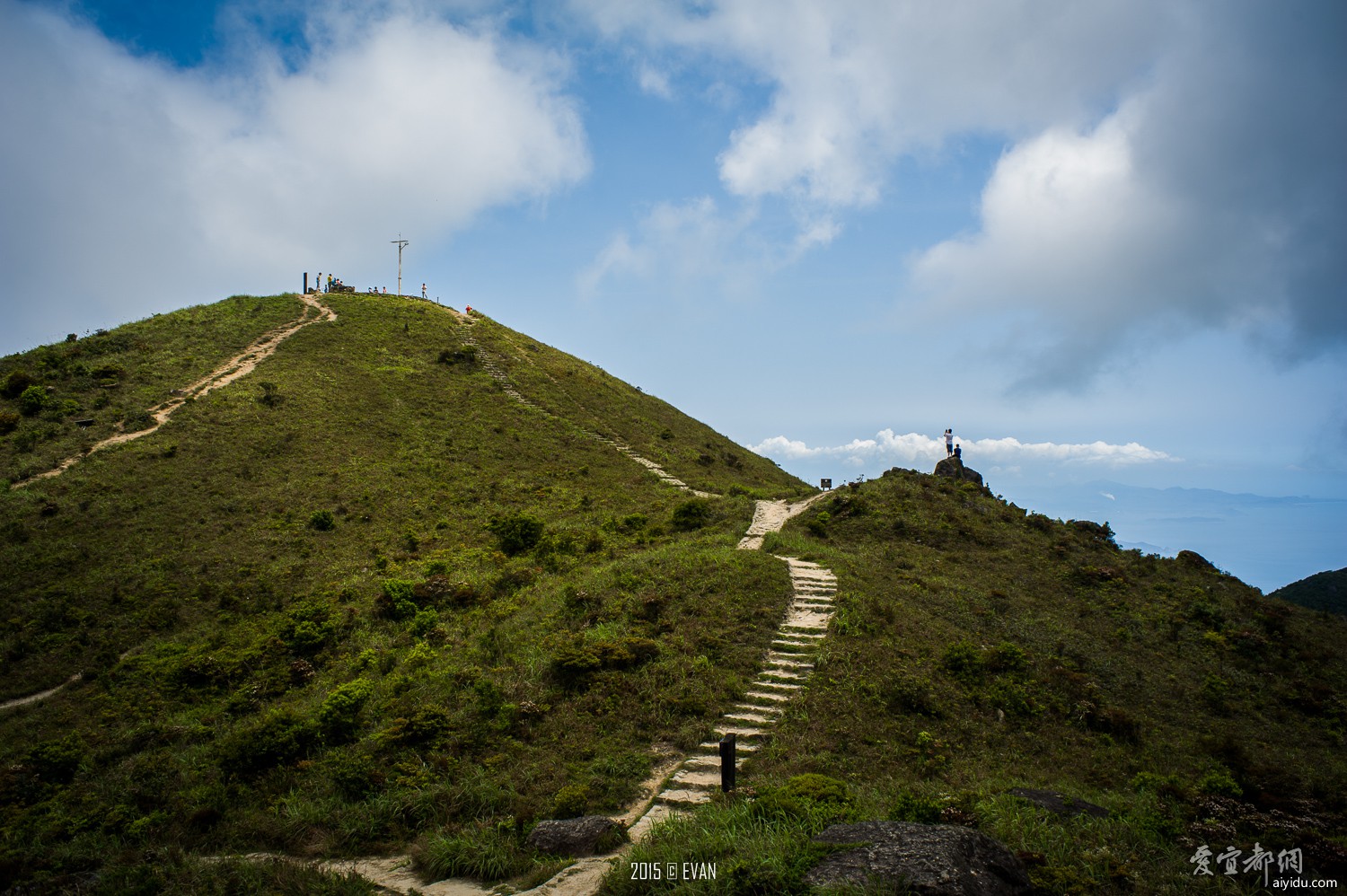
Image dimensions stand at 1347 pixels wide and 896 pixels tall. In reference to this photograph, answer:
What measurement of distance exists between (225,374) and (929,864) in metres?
54.3

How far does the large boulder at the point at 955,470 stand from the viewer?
43375 mm

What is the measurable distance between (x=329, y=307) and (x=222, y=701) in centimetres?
5157

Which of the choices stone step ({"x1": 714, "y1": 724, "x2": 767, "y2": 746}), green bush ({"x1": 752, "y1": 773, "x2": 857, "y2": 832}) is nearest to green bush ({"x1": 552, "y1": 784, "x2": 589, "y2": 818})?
green bush ({"x1": 752, "y1": 773, "x2": 857, "y2": 832})

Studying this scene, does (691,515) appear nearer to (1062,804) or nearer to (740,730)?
(740,730)

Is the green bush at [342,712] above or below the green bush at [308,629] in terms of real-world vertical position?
below

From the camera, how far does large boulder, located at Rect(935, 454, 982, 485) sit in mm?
43375

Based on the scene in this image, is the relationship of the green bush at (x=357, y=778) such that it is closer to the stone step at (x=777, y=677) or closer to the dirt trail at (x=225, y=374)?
the stone step at (x=777, y=677)

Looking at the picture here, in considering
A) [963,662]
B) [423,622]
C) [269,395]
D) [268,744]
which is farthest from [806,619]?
[269,395]

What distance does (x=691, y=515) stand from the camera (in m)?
34.8

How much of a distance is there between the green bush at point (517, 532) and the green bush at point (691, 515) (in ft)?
23.2

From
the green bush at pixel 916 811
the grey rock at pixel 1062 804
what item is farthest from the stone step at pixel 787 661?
the green bush at pixel 916 811

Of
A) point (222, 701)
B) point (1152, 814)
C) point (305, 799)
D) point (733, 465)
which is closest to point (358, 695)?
point (305, 799)

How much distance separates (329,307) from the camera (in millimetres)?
63938

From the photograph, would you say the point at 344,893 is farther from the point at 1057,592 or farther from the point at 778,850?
the point at 1057,592
